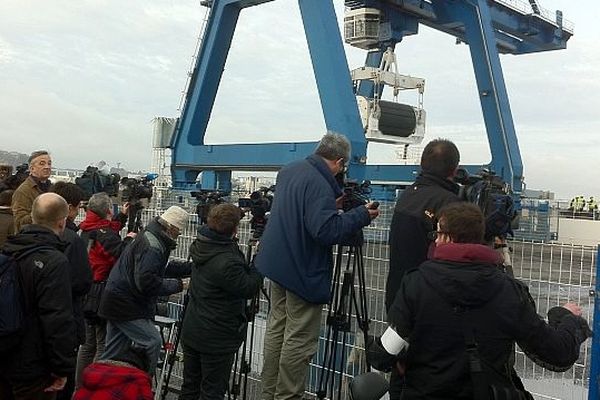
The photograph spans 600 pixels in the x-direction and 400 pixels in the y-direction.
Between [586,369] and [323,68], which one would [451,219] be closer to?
[586,369]

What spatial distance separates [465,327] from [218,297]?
221 cm

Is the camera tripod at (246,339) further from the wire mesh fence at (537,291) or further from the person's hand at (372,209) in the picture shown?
the person's hand at (372,209)

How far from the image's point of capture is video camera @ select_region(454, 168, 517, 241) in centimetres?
330

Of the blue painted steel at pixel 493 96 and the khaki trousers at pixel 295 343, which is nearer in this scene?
the khaki trousers at pixel 295 343

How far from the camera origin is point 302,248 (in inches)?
159

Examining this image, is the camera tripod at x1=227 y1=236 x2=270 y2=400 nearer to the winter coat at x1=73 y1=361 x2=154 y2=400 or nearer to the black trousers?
the black trousers

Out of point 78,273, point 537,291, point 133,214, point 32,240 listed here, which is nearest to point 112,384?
point 32,240

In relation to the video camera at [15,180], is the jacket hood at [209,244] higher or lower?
lower

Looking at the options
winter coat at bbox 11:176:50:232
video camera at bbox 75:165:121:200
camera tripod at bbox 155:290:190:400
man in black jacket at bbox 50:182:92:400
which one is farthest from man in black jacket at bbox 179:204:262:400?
→ video camera at bbox 75:165:121:200

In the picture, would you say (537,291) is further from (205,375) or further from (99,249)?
(99,249)

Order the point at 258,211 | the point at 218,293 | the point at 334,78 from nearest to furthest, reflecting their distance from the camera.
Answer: the point at 218,293
the point at 258,211
the point at 334,78

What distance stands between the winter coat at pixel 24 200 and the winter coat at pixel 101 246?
27.1 inches

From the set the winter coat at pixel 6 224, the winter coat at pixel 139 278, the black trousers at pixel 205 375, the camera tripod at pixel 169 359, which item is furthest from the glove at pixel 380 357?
the winter coat at pixel 6 224

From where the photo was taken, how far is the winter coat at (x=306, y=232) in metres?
3.93
